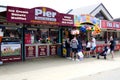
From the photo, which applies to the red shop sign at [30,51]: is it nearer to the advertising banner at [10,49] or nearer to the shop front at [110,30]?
the advertising banner at [10,49]

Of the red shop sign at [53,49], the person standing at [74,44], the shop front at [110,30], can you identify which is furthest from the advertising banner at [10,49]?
the shop front at [110,30]

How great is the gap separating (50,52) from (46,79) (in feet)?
25.6

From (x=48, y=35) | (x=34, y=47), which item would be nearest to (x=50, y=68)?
(x=34, y=47)

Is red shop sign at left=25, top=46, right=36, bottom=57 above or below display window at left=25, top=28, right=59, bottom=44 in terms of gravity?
below

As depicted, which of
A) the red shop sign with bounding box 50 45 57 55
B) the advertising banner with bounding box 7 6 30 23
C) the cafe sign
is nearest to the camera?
the advertising banner with bounding box 7 6 30 23

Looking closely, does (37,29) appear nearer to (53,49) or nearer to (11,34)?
(53,49)

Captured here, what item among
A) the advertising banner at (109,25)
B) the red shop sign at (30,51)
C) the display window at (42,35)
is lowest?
the red shop sign at (30,51)

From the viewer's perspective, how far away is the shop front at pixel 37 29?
13930 millimetres

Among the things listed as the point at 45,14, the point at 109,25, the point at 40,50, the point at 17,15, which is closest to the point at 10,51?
the point at 17,15

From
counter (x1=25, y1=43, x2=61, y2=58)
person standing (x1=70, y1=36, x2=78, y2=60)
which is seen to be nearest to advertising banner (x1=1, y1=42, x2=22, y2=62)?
counter (x1=25, y1=43, x2=61, y2=58)

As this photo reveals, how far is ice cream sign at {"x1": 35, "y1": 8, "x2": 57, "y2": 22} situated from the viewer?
14656 mm

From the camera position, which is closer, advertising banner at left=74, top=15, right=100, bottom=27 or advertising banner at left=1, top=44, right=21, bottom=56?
advertising banner at left=1, top=44, right=21, bottom=56

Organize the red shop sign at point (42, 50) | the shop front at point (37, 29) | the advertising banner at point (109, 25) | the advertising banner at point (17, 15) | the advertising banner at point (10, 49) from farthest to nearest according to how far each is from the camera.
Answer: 1. the advertising banner at point (109, 25)
2. the red shop sign at point (42, 50)
3. the advertising banner at point (10, 49)
4. the shop front at point (37, 29)
5. the advertising banner at point (17, 15)

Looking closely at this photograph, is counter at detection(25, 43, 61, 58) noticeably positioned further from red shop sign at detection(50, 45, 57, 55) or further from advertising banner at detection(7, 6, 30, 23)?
advertising banner at detection(7, 6, 30, 23)
